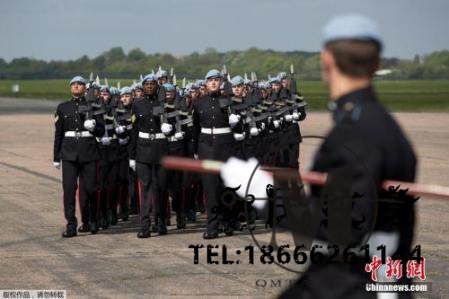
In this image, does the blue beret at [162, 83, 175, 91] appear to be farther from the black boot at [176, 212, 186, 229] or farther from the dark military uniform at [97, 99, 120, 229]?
the black boot at [176, 212, 186, 229]

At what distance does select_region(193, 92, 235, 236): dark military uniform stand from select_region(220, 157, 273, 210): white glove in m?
9.05

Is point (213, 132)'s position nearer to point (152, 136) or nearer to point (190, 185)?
point (152, 136)

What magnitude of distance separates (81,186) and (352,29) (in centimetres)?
1027

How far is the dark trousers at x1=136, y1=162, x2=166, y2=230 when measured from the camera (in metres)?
13.0

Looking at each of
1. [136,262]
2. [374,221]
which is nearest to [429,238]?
[136,262]

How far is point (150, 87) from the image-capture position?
1340cm

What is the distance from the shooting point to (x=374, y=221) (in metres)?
3.49

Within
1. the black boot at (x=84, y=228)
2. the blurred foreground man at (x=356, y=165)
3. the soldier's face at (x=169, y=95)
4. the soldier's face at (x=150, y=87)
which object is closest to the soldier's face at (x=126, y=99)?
the soldier's face at (x=169, y=95)

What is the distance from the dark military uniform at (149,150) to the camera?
13070mm

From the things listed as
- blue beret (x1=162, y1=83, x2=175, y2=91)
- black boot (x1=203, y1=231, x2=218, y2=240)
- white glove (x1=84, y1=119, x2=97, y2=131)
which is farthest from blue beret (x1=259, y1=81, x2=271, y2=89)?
black boot (x1=203, y1=231, x2=218, y2=240)

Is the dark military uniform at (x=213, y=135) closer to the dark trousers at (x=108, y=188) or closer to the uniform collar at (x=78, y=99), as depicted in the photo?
the uniform collar at (x=78, y=99)

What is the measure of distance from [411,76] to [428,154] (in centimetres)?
16324

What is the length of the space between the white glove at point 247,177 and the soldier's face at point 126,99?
11.1 meters

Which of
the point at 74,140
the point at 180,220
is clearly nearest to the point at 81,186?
the point at 74,140
